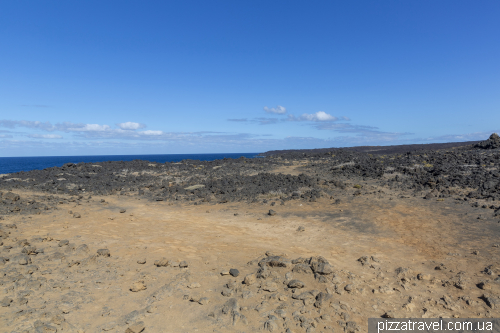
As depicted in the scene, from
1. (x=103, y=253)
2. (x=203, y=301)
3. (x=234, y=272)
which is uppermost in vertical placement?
(x=103, y=253)

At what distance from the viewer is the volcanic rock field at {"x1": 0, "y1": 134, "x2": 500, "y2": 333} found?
17.0 feet

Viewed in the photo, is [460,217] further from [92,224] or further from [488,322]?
[92,224]

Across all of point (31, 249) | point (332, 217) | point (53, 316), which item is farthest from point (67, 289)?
point (332, 217)

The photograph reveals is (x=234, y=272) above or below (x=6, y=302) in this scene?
below

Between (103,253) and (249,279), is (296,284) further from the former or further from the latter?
(103,253)

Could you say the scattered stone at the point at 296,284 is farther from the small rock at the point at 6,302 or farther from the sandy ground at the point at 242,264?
the small rock at the point at 6,302

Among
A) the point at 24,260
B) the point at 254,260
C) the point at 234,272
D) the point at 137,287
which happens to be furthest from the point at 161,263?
the point at 24,260

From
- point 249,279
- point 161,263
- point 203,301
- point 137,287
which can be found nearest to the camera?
point 203,301

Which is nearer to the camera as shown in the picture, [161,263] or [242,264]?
[161,263]

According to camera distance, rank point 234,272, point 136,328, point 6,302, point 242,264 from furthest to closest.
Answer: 1. point 242,264
2. point 234,272
3. point 6,302
4. point 136,328

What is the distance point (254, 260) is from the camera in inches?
288

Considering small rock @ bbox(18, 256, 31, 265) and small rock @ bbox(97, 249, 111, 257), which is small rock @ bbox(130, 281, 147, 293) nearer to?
small rock @ bbox(97, 249, 111, 257)

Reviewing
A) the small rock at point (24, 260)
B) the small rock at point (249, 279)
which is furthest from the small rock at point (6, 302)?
the small rock at point (249, 279)

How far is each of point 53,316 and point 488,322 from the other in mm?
7920
